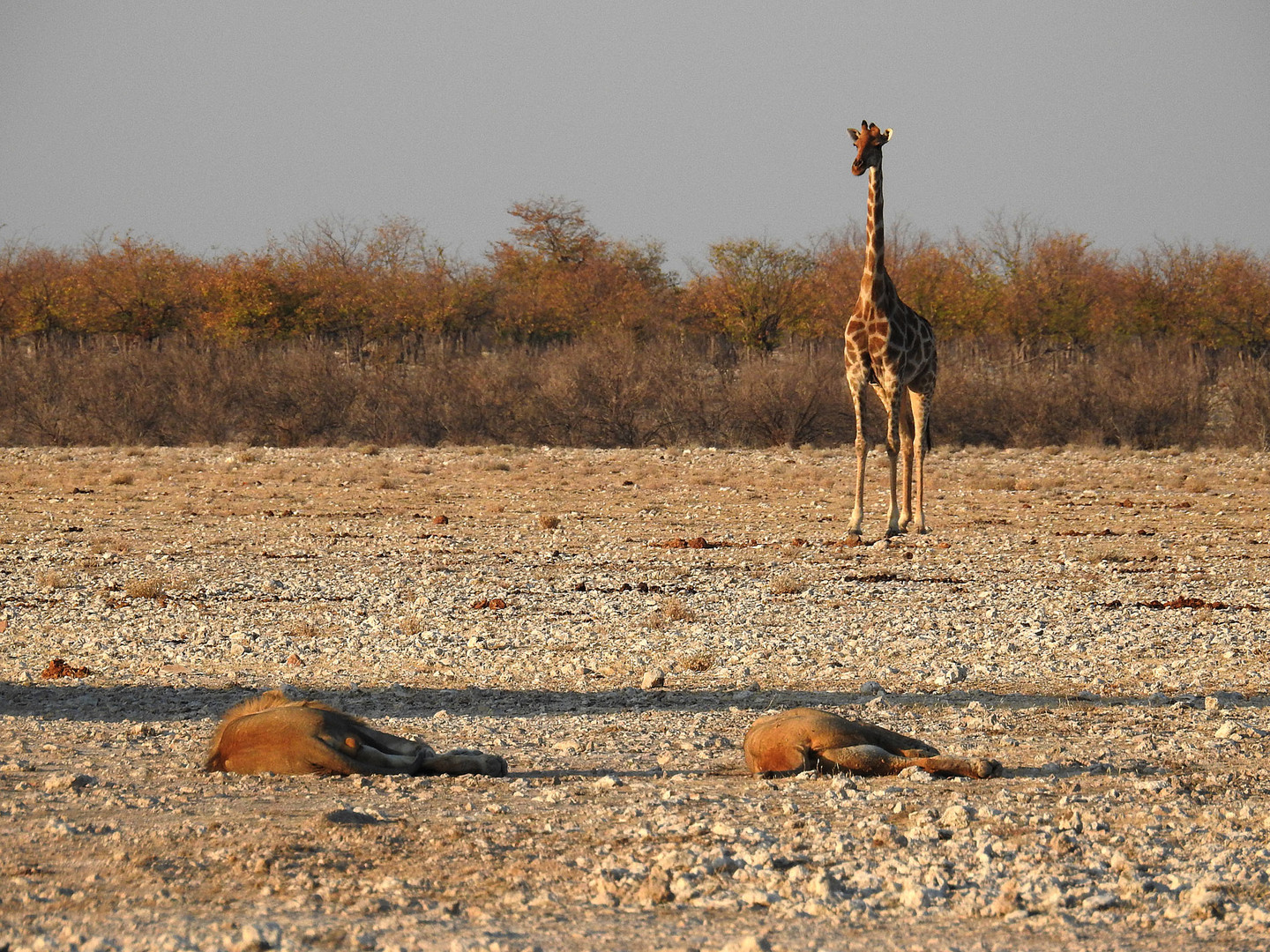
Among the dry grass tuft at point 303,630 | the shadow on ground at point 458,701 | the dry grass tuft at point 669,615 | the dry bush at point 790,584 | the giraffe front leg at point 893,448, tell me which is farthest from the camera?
the giraffe front leg at point 893,448

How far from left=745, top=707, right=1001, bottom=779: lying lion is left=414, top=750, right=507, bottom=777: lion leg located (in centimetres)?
112

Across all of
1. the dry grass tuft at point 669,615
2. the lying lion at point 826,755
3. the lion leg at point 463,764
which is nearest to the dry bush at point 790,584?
the dry grass tuft at point 669,615

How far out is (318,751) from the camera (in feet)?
19.7

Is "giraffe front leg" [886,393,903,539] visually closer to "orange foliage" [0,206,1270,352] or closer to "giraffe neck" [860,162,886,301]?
"giraffe neck" [860,162,886,301]

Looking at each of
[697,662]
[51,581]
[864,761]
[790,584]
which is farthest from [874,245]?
[864,761]

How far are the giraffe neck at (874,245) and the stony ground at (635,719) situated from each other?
2.96 m

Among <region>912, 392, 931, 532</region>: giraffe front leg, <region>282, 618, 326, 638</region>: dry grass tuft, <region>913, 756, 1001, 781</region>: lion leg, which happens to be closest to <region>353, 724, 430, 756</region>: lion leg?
<region>913, 756, 1001, 781</region>: lion leg

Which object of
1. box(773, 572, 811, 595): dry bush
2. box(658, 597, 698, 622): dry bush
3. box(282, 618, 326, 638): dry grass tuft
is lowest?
box(282, 618, 326, 638): dry grass tuft

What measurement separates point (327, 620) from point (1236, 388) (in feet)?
93.1

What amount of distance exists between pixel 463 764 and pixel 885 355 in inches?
428

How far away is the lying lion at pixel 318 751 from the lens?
6.00 metres

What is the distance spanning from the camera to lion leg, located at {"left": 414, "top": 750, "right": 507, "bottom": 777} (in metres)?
6.02

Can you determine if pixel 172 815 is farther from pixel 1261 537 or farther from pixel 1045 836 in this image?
pixel 1261 537

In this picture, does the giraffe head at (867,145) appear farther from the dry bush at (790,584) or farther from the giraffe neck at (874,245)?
the dry bush at (790,584)
